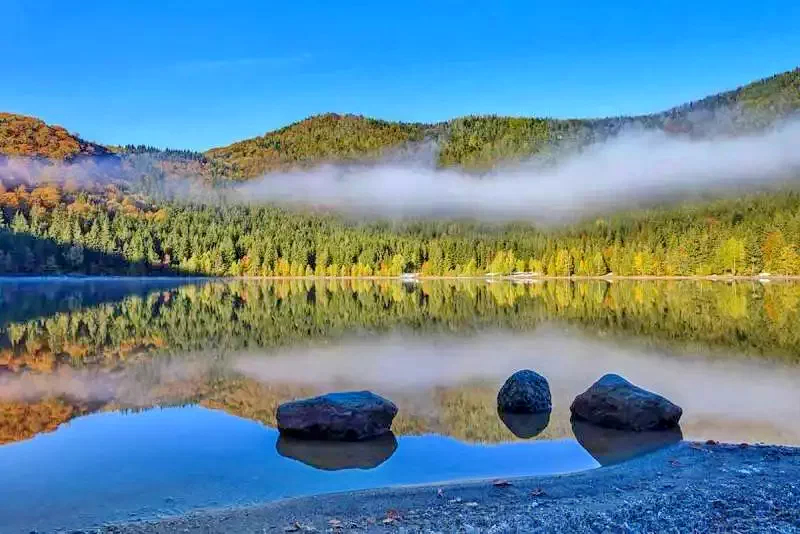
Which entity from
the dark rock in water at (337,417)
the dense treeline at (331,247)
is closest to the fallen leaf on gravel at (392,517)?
the dark rock in water at (337,417)

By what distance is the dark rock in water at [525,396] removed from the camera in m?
15.7

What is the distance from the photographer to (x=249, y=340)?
3041 centimetres

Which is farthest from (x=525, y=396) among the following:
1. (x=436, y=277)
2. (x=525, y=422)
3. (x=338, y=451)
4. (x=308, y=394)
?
(x=436, y=277)

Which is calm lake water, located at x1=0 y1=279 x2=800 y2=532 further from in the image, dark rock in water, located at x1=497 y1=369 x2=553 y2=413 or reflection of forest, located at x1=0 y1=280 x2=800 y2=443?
dark rock in water, located at x1=497 y1=369 x2=553 y2=413

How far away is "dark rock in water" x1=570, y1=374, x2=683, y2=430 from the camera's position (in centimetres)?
1375

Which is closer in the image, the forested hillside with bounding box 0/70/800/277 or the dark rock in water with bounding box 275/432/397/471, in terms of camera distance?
the dark rock in water with bounding box 275/432/397/471

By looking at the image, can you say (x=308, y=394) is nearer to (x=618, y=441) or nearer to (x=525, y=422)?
(x=525, y=422)

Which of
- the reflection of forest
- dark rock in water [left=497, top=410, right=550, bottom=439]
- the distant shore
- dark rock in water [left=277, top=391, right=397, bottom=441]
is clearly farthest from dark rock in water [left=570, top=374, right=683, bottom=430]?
the distant shore

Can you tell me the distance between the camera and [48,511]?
9.12m

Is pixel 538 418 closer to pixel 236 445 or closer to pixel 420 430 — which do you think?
pixel 420 430

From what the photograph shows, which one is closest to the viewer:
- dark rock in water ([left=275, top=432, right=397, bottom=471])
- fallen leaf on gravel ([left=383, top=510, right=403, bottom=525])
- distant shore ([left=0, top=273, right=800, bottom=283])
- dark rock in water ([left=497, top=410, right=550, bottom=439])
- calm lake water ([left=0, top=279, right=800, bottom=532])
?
fallen leaf on gravel ([left=383, top=510, right=403, bottom=525])

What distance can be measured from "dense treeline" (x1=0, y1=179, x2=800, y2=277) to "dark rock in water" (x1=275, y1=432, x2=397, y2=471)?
439 ft

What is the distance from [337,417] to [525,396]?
5.12 metres

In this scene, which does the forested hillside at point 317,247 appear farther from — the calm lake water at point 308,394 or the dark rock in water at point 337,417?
the dark rock in water at point 337,417
